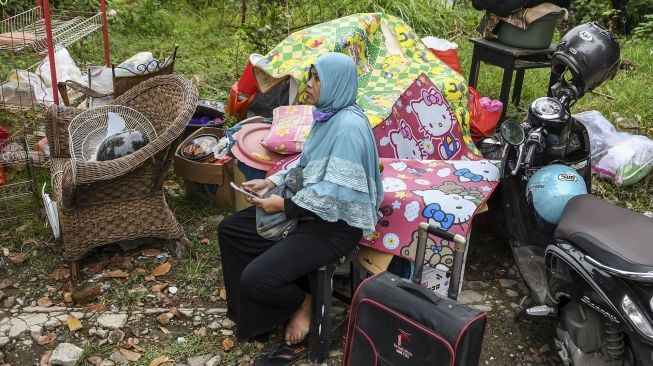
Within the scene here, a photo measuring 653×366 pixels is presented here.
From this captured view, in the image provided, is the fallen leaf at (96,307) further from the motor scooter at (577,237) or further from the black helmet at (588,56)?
the black helmet at (588,56)

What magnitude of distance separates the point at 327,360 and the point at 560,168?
1.64m

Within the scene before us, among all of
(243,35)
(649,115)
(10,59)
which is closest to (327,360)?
(649,115)

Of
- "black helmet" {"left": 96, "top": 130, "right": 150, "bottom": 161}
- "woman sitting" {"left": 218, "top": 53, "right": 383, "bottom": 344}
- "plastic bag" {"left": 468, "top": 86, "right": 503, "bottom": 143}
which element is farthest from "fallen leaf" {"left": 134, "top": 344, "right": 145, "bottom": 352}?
"plastic bag" {"left": 468, "top": 86, "right": 503, "bottom": 143}

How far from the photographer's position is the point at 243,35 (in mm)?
7465

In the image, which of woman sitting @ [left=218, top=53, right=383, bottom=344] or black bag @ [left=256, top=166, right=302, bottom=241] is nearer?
woman sitting @ [left=218, top=53, right=383, bottom=344]

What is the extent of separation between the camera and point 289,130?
14.1 ft

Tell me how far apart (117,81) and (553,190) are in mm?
3194

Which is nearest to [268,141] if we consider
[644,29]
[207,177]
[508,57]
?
[207,177]

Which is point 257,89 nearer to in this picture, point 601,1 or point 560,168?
point 560,168

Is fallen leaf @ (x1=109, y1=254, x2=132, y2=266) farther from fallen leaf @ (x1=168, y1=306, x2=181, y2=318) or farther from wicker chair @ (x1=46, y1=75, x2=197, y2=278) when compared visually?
fallen leaf @ (x1=168, y1=306, x2=181, y2=318)

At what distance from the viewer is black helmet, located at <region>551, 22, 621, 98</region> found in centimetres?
386

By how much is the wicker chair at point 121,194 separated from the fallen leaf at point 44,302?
0.74ft

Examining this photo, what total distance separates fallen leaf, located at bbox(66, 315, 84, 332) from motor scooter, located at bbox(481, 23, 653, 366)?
8.02 ft

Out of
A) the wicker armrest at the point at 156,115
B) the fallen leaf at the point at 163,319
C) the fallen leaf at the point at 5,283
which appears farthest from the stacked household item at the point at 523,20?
the fallen leaf at the point at 5,283
